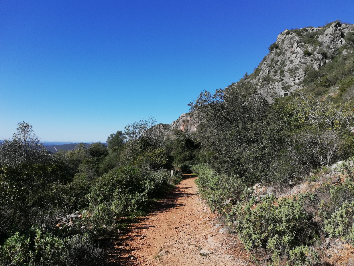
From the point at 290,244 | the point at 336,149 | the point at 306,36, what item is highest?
the point at 306,36

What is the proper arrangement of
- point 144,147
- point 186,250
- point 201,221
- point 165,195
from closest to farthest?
point 186,250
point 201,221
point 165,195
point 144,147

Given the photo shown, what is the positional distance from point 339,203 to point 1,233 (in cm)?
772

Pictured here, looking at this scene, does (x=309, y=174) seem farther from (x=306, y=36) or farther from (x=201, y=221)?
(x=306, y=36)

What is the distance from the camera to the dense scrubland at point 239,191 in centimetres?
426

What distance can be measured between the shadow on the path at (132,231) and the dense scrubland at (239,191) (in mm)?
274

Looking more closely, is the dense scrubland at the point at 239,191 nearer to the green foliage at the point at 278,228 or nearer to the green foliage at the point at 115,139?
the green foliage at the point at 278,228

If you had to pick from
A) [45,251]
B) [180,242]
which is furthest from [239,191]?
[45,251]

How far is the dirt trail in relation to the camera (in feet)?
17.0

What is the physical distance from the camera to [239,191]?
7.39m

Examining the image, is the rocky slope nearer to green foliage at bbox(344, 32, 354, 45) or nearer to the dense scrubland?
green foliage at bbox(344, 32, 354, 45)

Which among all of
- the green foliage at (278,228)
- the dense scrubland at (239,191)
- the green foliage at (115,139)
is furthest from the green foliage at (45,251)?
the green foliage at (115,139)

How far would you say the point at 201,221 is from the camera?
7965 millimetres

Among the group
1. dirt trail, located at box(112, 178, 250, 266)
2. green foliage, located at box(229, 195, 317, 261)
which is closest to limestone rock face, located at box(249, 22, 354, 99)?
dirt trail, located at box(112, 178, 250, 266)

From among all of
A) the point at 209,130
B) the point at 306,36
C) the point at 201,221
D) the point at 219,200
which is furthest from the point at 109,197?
the point at 306,36
